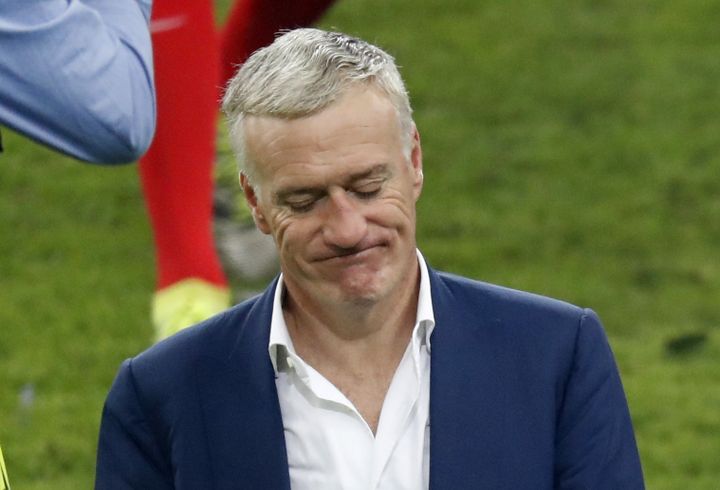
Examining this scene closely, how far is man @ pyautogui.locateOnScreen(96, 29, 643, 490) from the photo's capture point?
241cm

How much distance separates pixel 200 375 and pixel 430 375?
33 cm

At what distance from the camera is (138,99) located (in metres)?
2.16

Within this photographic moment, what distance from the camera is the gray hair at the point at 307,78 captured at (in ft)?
7.87

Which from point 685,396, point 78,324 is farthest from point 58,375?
point 685,396

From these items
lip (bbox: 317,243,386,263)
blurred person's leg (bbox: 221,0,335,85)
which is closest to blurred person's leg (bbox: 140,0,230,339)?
blurred person's leg (bbox: 221,0,335,85)

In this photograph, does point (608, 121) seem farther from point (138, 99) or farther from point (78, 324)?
point (138, 99)

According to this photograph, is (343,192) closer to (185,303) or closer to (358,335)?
(358,335)

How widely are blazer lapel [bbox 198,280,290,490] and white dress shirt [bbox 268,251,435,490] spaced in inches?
1.3

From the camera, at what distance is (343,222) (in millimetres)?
2393

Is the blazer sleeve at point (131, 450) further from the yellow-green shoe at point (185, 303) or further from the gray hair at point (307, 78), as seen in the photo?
the yellow-green shoe at point (185, 303)

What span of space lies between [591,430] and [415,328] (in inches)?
10.9

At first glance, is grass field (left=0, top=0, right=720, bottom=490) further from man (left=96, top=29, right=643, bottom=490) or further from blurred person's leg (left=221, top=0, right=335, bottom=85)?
man (left=96, top=29, right=643, bottom=490)

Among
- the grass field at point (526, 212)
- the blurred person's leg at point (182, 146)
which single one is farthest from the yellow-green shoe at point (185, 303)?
the grass field at point (526, 212)

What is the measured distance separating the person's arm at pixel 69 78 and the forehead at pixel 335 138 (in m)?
0.30
